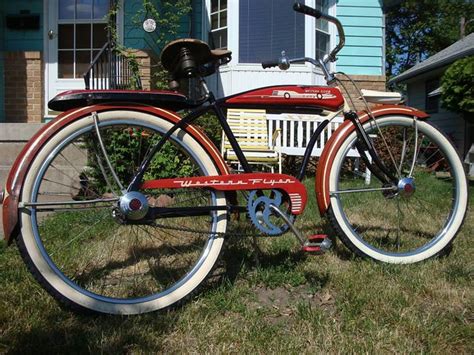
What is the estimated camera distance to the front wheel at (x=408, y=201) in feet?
8.64

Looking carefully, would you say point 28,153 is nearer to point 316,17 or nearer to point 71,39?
point 316,17

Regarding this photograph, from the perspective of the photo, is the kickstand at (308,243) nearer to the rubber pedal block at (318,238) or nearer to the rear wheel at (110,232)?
the rubber pedal block at (318,238)

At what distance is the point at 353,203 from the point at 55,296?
3.01 metres

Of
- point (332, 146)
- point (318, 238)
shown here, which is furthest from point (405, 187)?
point (318, 238)

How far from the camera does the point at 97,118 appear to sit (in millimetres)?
2121

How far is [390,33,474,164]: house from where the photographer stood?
14.2 metres

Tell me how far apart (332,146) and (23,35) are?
7.14 metres

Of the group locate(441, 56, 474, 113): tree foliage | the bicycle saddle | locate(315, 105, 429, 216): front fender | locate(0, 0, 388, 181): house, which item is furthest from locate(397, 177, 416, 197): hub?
locate(441, 56, 474, 113): tree foliage

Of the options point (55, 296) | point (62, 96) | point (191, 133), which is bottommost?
point (55, 296)

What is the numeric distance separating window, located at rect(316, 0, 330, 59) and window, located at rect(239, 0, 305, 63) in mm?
438

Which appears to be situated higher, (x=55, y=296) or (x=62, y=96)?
(x=62, y=96)

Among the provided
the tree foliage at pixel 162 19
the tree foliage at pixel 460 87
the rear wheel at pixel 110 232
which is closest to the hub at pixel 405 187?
the rear wheel at pixel 110 232

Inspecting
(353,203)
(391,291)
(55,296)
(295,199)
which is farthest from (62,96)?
(353,203)

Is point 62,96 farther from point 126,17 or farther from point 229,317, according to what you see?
point 126,17
